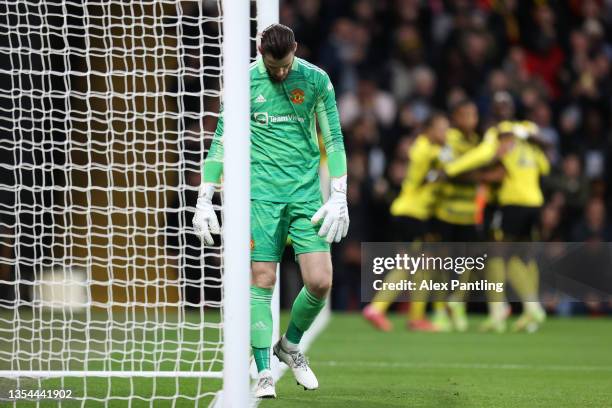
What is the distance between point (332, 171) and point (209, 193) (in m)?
0.71

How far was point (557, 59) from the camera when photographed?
15.9 meters

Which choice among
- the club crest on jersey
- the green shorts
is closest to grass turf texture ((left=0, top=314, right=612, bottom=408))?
the green shorts

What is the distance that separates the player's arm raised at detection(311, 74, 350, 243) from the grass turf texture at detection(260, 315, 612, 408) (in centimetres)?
99

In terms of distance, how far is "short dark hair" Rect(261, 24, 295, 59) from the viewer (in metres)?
6.16

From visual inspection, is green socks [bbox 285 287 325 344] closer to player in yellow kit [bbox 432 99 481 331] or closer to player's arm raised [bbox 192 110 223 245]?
player's arm raised [bbox 192 110 223 245]

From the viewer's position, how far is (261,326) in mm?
6461

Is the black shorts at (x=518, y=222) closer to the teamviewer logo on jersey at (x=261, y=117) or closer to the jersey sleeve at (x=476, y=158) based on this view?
the jersey sleeve at (x=476, y=158)

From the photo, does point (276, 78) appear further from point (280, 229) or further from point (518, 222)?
point (518, 222)

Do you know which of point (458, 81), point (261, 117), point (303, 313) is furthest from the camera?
point (458, 81)

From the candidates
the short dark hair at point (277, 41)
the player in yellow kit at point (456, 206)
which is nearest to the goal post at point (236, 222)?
the short dark hair at point (277, 41)

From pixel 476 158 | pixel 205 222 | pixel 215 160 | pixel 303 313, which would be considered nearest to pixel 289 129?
pixel 215 160

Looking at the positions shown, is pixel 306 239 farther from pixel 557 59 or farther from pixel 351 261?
pixel 557 59

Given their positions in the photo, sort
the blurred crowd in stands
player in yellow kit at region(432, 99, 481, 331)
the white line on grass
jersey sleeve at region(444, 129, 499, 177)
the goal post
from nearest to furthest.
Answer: the goal post
the white line on grass
jersey sleeve at region(444, 129, 499, 177)
player in yellow kit at region(432, 99, 481, 331)
the blurred crowd in stands


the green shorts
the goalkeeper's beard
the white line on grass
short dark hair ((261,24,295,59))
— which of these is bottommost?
the white line on grass
